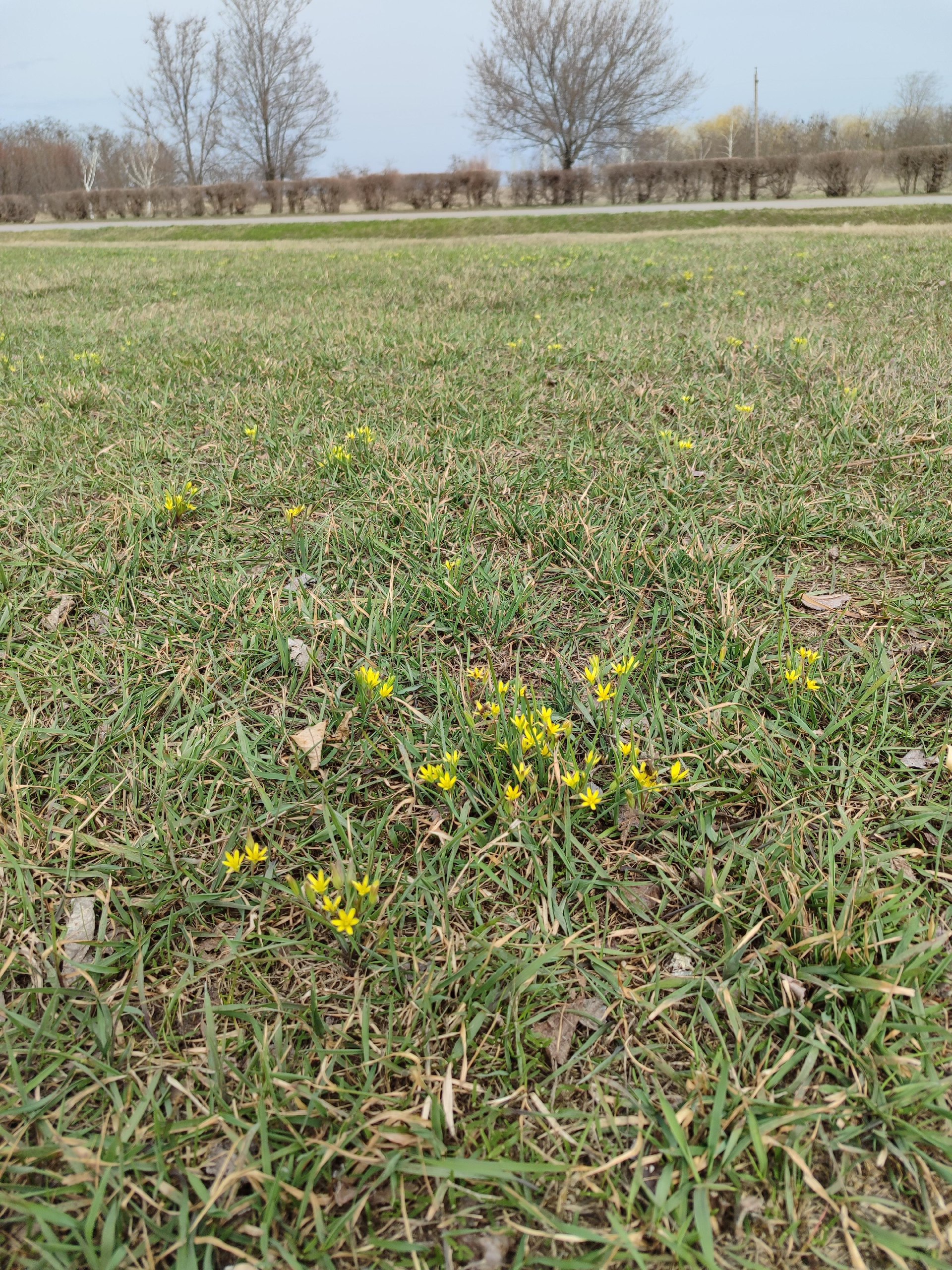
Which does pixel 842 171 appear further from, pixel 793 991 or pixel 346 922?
pixel 346 922

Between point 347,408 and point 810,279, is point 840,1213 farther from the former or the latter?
point 810,279

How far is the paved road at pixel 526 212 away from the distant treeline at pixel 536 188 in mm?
1098

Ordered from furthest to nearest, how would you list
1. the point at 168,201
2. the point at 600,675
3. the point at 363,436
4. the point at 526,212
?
the point at 168,201 → the point at 526,212 → the point at 363,436 → the point at 600,675

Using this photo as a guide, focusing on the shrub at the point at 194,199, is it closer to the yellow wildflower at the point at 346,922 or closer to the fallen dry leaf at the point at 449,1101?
the yellow wildflower at the point at 346,922

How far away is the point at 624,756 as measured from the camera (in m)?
1.78

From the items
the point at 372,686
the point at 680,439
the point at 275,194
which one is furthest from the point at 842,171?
the point at 372,686

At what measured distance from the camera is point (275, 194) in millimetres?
32656

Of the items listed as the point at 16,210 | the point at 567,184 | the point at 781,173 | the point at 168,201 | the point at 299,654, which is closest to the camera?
the point at 299,654

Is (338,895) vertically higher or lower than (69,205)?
lower

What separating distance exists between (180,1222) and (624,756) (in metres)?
1.20

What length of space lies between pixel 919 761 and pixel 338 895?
1392 mm

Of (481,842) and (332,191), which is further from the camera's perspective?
(332,191)

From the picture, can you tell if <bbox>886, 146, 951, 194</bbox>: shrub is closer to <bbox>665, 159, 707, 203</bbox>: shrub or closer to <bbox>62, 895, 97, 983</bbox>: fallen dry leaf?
<bbox>665, 159, 707, 203</bbox>: shrub

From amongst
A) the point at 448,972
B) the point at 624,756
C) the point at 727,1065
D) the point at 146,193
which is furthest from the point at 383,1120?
the point at 146,193
